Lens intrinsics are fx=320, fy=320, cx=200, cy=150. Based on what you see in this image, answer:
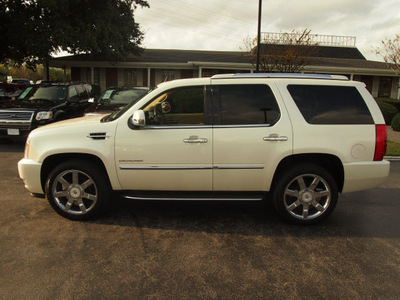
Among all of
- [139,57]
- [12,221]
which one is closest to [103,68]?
[139,57]

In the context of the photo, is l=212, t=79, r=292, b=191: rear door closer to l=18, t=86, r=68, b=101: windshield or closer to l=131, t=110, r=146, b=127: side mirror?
l=131, t=110, r=146, b=127: side mirror

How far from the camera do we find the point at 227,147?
12.6 ft

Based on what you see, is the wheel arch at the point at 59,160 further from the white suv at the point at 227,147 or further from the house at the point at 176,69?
the house at the point at 176,69

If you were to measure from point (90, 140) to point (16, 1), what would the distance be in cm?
1799

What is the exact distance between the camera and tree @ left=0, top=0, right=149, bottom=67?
1694 cm

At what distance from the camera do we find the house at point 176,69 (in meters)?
22.5

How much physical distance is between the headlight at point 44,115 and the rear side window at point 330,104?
7.68 m

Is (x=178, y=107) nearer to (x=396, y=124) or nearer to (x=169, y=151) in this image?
(x=169, y=151)

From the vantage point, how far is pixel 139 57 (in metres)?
24.3

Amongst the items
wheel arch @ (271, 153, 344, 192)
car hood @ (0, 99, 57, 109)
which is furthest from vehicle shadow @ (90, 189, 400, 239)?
car hood @ (0, 99, 57, 109)

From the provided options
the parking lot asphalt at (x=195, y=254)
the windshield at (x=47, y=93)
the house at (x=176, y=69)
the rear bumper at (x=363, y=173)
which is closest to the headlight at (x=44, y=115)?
the windshield at (x=47, y=93)

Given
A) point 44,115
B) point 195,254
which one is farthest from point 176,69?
point 195,254

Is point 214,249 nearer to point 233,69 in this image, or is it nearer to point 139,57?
point 233,69

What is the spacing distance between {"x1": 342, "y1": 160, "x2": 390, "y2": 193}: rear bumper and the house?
1868 centimetres
